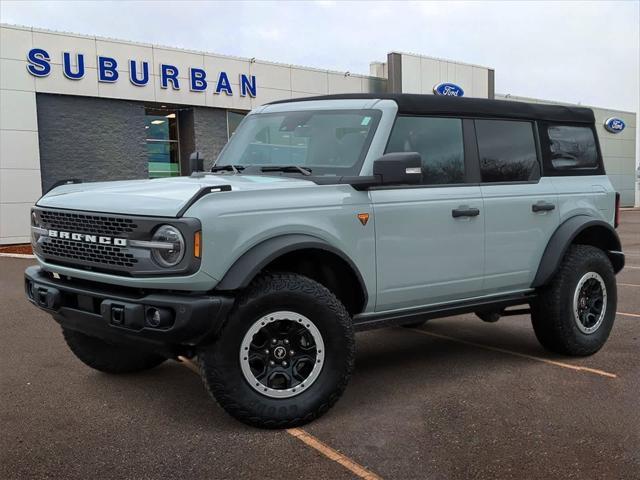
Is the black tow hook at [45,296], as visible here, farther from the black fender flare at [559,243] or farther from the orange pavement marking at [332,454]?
the black fender flare at [559,243]

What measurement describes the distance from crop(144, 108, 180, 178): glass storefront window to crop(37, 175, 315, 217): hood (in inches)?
633

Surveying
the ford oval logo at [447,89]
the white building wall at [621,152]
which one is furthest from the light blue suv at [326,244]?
the white building wall at [621,152]

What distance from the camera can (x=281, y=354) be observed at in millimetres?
3768

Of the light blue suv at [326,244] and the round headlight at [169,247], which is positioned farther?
the light blue suv at [326,244]

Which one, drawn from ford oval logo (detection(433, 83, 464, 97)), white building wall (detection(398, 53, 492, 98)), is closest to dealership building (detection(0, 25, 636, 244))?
white building wall (detection(398, 53, 492, 98))

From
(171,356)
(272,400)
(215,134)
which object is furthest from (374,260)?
(215,134)

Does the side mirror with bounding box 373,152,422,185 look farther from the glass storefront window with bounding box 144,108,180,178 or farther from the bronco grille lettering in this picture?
the glass storefront window with bounding box 144,108,180,178

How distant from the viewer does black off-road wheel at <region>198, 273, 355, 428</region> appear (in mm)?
3553

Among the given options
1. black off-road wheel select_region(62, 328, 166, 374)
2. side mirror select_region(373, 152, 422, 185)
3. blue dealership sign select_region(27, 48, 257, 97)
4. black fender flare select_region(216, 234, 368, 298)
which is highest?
blue dealership sign select_region(27, 48, 257, 97)

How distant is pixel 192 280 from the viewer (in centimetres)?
339

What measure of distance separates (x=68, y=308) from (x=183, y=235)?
39.4 inches

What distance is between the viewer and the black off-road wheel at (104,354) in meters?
4.72

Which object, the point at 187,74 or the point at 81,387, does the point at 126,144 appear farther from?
the point at 81,387

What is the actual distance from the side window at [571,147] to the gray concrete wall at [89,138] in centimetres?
1459
